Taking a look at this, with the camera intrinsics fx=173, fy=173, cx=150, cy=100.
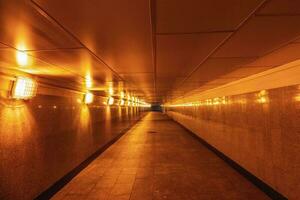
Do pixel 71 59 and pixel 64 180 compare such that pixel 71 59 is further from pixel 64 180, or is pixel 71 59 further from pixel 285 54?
pixel 64 180

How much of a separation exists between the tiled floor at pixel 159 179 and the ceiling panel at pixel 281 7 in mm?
3035

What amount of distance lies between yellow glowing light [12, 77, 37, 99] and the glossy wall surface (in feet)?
0.50

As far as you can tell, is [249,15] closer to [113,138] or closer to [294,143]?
[294,143]

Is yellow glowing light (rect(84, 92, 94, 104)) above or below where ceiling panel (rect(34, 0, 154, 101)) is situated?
below

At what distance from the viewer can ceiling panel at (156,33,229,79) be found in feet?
5.03

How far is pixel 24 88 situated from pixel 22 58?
0.86 meters

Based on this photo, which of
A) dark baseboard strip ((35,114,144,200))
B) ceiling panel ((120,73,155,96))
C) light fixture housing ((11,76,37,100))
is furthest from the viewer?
ceiling panel ((120,73,155,96))

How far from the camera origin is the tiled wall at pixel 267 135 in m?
2.63

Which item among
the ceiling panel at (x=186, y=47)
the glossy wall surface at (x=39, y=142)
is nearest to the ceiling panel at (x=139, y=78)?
the ceiling panel at (x=186, y=47)

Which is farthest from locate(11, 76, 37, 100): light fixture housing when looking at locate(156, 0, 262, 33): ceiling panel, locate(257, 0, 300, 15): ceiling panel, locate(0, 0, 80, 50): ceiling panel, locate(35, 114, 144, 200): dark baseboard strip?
locate(257, 0, 300, 15): ceiling panel

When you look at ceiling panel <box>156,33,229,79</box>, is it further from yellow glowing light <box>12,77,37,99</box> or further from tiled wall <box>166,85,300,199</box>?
yellow glowing light <box>12,77,37,99</box>

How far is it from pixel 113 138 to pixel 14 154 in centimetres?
550

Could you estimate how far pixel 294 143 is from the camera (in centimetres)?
260

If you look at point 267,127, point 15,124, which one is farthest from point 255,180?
point 15,124
